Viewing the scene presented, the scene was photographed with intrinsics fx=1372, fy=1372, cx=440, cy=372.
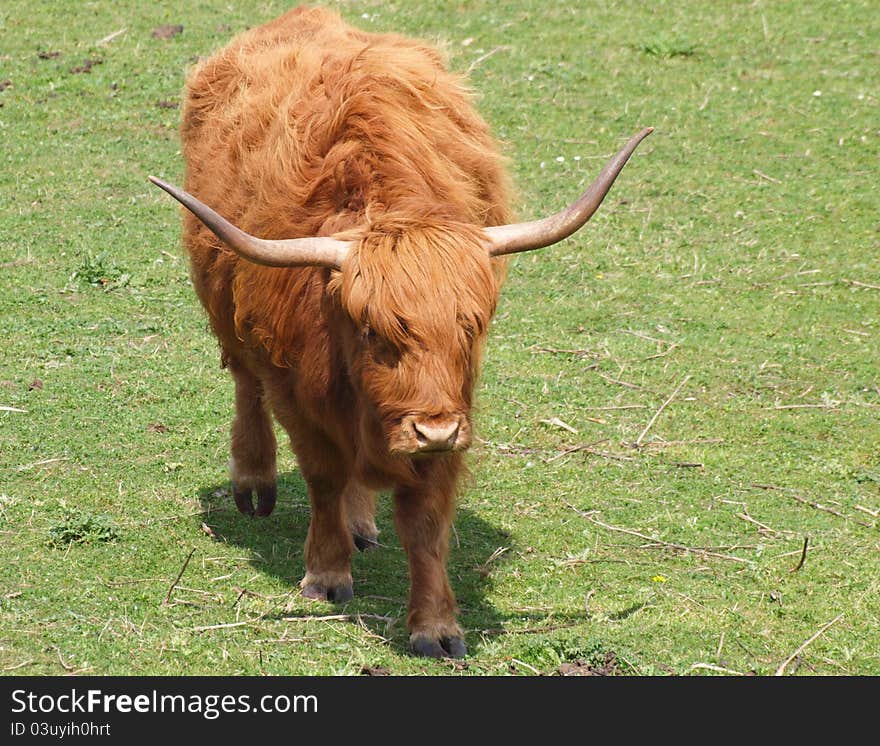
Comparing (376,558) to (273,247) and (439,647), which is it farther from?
(273,247)

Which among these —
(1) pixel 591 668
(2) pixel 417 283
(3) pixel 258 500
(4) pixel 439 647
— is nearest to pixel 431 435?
(2) pixel 417 283

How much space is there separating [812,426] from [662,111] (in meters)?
5.28

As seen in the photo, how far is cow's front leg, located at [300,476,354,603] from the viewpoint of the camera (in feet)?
19.7

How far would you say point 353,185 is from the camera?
218 inches

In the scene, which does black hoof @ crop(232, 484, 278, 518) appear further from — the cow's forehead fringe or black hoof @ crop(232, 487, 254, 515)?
the cow's forehead fringe

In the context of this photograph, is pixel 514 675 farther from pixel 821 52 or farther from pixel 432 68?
pixel 821 52

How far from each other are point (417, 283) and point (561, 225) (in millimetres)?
686

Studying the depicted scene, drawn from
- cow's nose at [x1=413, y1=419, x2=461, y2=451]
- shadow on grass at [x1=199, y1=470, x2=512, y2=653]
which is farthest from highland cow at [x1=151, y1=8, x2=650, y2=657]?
shadow on grass at [x1=199, y1=470, x2=512, y2=653]

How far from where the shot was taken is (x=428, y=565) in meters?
5.54

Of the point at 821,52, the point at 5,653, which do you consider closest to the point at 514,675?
the point at 5,653

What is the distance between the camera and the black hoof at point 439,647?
212 inches

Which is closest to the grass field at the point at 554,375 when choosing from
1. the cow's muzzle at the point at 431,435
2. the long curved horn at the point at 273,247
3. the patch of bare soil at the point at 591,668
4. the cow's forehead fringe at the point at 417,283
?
the patch of bare soil at the point at 591,668

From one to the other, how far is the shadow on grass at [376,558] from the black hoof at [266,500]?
4cm

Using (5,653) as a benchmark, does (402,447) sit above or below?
above
